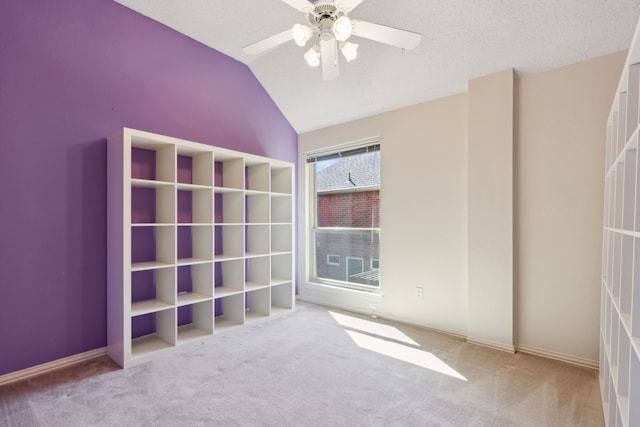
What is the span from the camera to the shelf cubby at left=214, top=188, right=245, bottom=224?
3.18 m

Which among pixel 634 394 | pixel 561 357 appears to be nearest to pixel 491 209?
pixel 561 357

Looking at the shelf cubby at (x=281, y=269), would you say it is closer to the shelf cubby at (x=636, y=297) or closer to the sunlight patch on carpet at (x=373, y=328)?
the sunlight patch on carpet at (x=373, y=328)

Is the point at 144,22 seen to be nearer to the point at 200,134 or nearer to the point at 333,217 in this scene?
the point at 200,134

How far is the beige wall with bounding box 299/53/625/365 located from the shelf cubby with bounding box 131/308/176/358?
7.04 feet

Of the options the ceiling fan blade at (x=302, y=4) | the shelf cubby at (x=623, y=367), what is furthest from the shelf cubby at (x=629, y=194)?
the ceiling fan blade at (x=302, y=4)

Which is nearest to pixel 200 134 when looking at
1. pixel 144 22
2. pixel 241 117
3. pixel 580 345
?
pixel 241 117

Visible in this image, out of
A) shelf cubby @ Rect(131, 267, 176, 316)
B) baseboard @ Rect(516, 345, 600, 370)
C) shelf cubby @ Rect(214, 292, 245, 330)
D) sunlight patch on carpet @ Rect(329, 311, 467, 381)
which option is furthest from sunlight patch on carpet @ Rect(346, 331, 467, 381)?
shelf cubby @ Rect(131, 267, 176, 316)

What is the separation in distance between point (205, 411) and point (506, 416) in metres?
1.74

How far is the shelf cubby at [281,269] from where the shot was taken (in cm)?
373

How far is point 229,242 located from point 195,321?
848mm

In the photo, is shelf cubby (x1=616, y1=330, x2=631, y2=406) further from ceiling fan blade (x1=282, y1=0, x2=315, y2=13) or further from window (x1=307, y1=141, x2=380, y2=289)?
window (x1=307, y1=141, x2=380, y2=289)

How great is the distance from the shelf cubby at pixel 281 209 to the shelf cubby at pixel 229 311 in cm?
103

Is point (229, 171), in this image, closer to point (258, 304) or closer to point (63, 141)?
point (63, 141)

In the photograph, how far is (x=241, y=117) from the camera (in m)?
3.62
